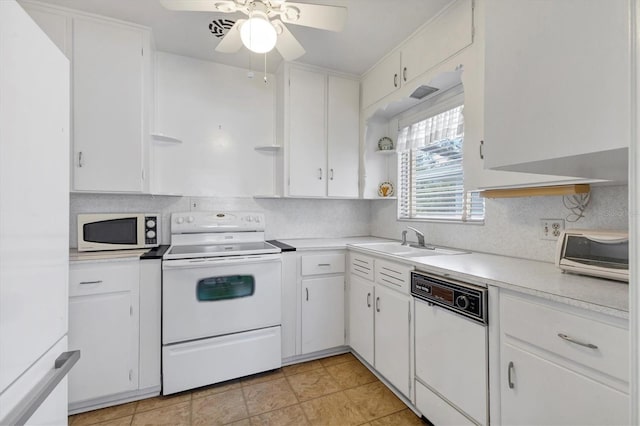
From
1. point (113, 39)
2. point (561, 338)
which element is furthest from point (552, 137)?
point (113, 39)

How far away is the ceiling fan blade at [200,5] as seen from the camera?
Result: 1497mm

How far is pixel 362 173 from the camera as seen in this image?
116 inches

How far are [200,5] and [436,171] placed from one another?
207 cm

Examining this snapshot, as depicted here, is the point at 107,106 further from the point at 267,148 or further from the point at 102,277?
the point at 267,148

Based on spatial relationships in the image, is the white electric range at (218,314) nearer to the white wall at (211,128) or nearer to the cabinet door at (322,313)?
the cabinet door at (322,313)

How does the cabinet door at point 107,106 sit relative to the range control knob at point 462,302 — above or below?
above

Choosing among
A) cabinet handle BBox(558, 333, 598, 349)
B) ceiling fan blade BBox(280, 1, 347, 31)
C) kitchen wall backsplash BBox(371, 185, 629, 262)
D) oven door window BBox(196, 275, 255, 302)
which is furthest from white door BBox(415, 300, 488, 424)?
ceiling fan blade BBox(280, 1, 347, 31)

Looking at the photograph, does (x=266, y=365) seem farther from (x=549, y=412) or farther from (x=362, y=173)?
(x=362, y=173)

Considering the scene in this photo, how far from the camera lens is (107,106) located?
2027 millimetres

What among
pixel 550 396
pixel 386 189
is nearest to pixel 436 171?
pixel 386 189

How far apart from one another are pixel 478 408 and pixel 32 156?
74.6 inches

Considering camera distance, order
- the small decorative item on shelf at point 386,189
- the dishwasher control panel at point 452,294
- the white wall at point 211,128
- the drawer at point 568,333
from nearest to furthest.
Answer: the drawer at point 568,333, the dishwasher control panel at point 452,294, the white wall at point 211,128, the small decorative item on shelf at point 386,189

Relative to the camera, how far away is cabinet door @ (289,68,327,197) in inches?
105

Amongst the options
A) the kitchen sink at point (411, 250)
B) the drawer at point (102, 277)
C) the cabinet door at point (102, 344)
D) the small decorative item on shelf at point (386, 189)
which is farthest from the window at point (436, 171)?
the cabinet door at point (102, 344)
